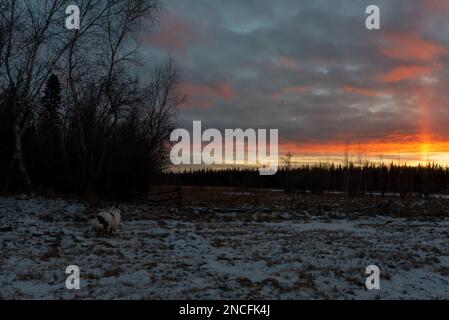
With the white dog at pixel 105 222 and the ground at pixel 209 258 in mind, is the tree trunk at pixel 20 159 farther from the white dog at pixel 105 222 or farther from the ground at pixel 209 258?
the white dog at pixel 105 222

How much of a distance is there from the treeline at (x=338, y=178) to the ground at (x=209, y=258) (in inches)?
2911

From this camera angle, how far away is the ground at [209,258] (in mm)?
8344

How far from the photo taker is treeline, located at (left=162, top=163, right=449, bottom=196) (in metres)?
104

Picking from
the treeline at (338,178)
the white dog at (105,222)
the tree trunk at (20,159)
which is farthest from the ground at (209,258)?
the treeline at (338,178)

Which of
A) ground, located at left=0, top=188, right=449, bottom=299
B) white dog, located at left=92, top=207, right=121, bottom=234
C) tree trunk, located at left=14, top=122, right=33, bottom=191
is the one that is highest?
tree trunk, located at left=14, top=122, right=33, bottom=191

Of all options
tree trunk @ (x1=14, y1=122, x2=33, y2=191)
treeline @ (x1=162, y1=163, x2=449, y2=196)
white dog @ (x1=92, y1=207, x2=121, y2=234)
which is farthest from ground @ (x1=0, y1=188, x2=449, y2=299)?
treeline @ (x1=162, y1=163, x2=449, y2=196)

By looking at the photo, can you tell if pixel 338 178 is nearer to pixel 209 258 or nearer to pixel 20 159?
pixel 20 159

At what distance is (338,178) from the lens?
440ft

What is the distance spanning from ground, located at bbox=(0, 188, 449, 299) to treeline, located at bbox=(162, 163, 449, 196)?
73947 millimetres

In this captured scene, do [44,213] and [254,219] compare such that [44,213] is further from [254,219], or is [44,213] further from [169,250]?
[254,219]

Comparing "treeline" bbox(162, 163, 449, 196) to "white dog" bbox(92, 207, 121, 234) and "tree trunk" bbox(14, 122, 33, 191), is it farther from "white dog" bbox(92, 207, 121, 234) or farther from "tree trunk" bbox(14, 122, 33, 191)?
"white dog" bbox(92, 207, 121, 234)

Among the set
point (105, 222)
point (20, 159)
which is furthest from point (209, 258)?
point (20, 159)

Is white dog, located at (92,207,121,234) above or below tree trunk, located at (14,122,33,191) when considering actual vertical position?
below

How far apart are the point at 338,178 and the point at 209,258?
→ 12799 cm
